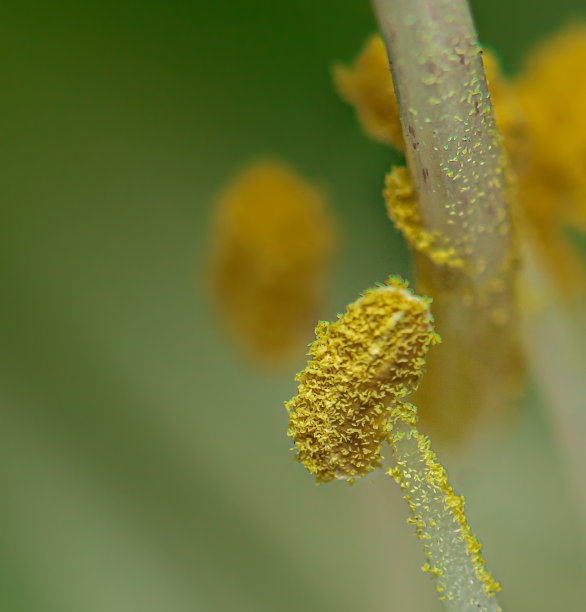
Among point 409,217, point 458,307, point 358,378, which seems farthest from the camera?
point 458,307

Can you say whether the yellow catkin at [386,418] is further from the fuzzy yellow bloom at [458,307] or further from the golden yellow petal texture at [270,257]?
the golden yellow petal texture at [270,257]

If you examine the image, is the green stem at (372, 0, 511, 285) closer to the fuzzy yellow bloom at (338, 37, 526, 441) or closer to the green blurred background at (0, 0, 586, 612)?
the fuzzy yellow bloom at (338, 37, 526, 441)

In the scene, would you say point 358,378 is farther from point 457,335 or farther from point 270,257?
point 270,257

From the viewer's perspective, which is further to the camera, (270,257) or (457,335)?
(270,257)

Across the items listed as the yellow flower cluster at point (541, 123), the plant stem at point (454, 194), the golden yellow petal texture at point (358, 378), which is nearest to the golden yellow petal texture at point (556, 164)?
the yellow flower cluster at point (541, 123)

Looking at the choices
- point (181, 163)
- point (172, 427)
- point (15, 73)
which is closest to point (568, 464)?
point (172, 427)

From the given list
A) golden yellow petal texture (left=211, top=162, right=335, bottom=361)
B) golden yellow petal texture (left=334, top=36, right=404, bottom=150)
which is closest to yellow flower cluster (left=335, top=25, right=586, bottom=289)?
golden yellow petal texture (left=334, top=36, right=404, bottom=150)

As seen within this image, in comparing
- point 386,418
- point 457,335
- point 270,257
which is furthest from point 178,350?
point 386,418
